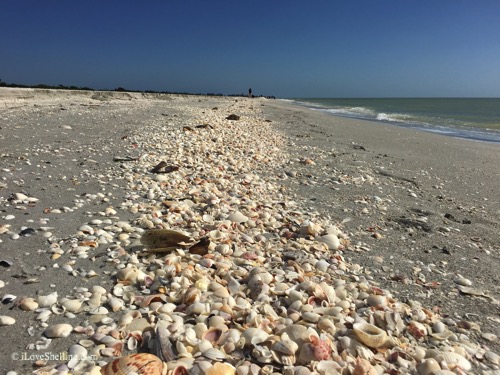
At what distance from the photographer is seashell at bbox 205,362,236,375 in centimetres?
177

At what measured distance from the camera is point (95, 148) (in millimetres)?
6961

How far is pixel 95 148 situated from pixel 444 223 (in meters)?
6.38

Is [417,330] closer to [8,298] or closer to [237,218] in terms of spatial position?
[237,218]

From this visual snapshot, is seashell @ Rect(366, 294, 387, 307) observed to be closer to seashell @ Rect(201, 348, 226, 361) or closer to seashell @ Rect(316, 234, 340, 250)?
seashell @ Rect(316, 234, 340, 250)

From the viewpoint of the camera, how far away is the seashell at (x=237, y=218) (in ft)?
12.8

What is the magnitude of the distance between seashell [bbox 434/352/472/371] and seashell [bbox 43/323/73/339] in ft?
7.31

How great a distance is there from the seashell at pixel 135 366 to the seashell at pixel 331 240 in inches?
85.6

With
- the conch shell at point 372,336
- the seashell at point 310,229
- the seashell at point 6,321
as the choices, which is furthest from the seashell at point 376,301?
the seashell at point 6,321

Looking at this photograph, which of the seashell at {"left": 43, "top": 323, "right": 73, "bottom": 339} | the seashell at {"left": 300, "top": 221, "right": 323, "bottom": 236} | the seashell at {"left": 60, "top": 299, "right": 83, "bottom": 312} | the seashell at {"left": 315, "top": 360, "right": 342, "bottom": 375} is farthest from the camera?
the seashell at {"left": 300, "top": 221, "right": 323, "bottom": 236}

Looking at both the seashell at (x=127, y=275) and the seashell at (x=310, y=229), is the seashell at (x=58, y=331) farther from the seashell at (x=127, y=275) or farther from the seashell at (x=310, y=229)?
the seashell at (x=310, y=229)

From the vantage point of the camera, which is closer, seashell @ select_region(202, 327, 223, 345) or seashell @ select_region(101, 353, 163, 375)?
seashell @ select_region(101, 353, 163, 375)

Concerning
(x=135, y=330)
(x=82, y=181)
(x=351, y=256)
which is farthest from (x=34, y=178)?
(x=351, y=256)

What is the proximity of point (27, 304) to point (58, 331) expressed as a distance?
0.39 meters

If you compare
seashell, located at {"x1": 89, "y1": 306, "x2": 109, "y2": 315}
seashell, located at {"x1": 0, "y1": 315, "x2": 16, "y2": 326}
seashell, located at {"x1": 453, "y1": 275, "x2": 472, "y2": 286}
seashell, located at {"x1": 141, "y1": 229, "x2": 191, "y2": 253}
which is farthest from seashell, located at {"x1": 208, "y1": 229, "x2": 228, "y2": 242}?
seashell, located at {"x1": 453, "y1": 275, "x2": 472, "y2": 286}
